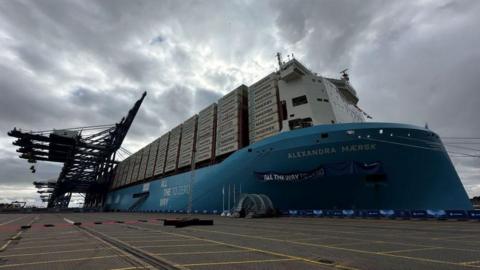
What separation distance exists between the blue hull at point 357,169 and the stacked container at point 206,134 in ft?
47.1

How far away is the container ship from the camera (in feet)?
66.9

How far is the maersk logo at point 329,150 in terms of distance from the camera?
2103 cm

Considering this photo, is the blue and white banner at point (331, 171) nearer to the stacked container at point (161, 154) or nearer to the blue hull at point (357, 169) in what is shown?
the blue hull at point (357, 169)

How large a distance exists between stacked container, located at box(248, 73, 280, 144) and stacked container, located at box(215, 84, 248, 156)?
6.16 ft

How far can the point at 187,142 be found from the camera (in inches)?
1891

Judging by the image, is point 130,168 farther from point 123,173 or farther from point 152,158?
point 152,158

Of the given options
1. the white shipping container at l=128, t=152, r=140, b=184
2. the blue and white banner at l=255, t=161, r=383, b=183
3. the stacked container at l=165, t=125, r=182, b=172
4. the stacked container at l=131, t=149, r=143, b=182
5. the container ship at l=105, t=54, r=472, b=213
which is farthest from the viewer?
the white shipping container at l=128, t=152, r=140, b=184

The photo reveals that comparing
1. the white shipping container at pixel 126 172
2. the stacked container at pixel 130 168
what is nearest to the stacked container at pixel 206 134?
the stacked container at pixel 130 168

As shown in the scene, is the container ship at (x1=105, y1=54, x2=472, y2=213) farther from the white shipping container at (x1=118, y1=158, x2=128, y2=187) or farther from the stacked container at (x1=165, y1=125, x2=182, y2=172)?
the white shipping container at (x1=118, y1=158, x2=128, y2=187)

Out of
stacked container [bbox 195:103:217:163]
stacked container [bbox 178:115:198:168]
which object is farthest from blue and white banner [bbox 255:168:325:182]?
stacked container [bbox 178:115:198:168]

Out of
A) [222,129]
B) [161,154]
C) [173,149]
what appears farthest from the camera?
[161,154]

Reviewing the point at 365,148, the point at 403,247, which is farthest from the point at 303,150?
the point at 403,247

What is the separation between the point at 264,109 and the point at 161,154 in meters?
32.5

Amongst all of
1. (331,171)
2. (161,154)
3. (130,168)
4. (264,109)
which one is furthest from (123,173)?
(331,171)
